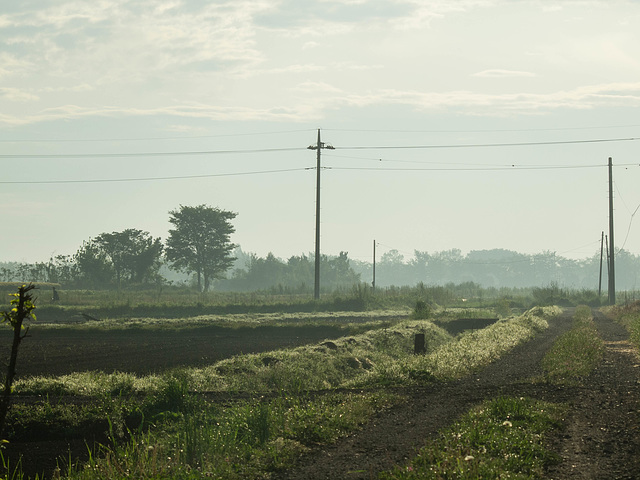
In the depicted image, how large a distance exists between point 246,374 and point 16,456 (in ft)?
25.2

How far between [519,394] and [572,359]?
6433 mm

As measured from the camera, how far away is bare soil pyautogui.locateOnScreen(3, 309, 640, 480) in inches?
376

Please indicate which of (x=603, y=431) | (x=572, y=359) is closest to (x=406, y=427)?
(x=603, y=431)

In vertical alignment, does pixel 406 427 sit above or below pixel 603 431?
below

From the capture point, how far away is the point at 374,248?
97500 mm

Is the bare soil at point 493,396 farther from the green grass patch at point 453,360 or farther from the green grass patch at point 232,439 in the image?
the green grass patch at point 453,360

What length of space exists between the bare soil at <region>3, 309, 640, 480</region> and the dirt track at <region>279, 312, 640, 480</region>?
1cm

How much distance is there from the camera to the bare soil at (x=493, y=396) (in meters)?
9.54

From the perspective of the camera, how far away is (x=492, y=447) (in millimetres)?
10070

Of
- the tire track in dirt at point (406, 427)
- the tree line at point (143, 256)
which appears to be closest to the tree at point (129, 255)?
the tree line at point (143, 256)

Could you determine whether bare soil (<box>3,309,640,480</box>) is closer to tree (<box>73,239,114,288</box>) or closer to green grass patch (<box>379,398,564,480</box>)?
green grass patch (<box>379,398,564,480</box>)

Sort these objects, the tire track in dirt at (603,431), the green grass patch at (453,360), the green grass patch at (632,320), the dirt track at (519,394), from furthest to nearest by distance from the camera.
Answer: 1. the green grass patch at (632,320)
2. the green grass patch at (453,360)
3. the dirt track at (519,394)
4. the tire track in dirt at (603,431)

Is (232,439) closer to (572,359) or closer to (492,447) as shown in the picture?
(492,447)

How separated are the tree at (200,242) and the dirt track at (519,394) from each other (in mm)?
88588
